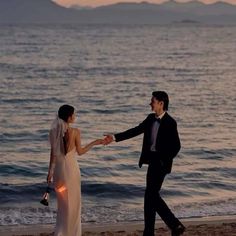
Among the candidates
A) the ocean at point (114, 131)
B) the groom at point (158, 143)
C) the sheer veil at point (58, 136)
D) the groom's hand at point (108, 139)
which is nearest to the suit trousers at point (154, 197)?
the groom at point (158, 143)

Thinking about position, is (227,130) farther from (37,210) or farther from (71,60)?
(71,60)

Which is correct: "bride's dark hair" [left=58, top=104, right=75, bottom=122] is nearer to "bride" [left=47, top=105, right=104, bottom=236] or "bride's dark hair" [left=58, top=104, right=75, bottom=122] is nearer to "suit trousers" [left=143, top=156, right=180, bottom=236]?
"bride" [left=47, top=105, right=104, bottom=236]

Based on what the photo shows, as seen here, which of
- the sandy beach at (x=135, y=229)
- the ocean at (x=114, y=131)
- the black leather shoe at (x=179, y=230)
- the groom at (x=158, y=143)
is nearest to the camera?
the groom at (x=158, y=143)

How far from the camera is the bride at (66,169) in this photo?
9.16 meters

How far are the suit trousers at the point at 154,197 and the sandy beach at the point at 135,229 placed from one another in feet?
2.96

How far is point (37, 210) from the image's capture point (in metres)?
13.5

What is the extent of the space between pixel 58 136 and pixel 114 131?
57.9ft

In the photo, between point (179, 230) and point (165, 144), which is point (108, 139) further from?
point (179, 230)

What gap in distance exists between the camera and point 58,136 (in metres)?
9.16

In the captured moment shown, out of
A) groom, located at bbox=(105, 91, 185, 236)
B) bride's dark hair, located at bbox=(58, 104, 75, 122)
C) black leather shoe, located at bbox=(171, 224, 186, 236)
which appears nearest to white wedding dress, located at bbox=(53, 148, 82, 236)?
bride's dark hair, located at bbox=(58, 104, 75, 122)

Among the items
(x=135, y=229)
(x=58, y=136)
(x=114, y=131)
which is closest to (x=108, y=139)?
(x=58, y=136)

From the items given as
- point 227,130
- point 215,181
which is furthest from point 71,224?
point 227,130

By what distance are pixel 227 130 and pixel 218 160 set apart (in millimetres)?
7006

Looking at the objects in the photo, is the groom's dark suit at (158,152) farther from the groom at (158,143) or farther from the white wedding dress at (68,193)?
the white wedding dress at (68,193)
